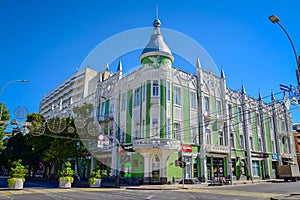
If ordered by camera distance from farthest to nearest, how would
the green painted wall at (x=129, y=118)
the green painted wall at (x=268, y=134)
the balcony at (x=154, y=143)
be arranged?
the green painted wall at (x=268, y=134) → the green painted wall at (x=129, y=118) → the balcony at (x=154, y=143)

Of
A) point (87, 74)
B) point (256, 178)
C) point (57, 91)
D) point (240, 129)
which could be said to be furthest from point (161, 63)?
point (57, 91)

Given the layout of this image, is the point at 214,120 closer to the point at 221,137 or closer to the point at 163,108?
the point at 221,137

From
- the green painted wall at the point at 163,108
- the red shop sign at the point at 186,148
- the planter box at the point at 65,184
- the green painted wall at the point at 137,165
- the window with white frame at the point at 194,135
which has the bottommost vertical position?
the planter box at the point at 65,184

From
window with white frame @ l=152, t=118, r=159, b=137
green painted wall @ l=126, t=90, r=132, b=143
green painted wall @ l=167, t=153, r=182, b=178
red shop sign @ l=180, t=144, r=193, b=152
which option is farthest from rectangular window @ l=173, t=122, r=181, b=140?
green painted wall @ l=126, t=90, r=132, b=143

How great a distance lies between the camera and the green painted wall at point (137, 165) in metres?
26.6

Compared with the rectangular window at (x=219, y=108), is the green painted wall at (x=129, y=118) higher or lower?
lower

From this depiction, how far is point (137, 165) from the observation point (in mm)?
27031

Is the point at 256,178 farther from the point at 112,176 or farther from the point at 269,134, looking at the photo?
the point at 112,176

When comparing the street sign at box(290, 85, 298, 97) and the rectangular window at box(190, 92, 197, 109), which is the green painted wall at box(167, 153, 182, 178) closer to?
the rectangular window at box(190, 92, 197, 109)

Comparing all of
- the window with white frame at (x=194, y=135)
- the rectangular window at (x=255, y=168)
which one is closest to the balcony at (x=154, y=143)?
the window with white frame at (x=194, y=135)

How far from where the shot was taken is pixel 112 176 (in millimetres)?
30125

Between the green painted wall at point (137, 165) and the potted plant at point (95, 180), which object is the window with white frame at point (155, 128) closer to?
the green painted wall at point (137, 165)

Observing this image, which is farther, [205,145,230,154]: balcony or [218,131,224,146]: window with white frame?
[218,131,224,146]: window with white frame

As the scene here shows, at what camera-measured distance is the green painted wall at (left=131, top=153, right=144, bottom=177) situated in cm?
2659
